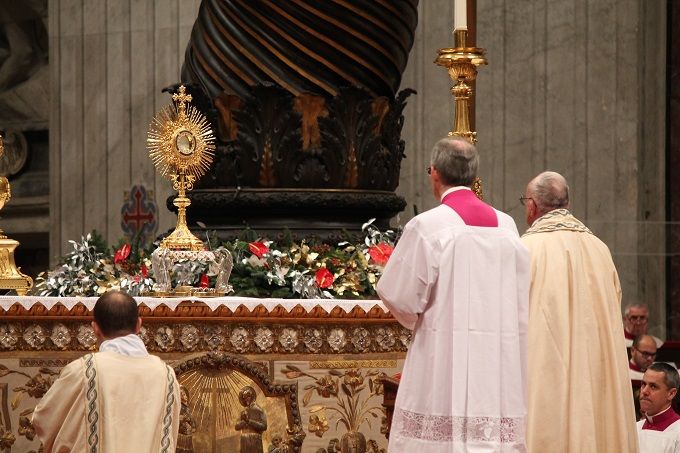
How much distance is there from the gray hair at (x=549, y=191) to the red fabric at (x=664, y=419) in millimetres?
1640

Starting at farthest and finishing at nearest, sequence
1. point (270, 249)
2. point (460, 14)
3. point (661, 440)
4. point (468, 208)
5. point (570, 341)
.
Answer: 1. point (270, 249)
2. point (661, 440)
3. point (460, 14)
4. point (570, 341)
5. point (468, 208)

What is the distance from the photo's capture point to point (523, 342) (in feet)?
21.1

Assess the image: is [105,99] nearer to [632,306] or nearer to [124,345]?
[632,306]

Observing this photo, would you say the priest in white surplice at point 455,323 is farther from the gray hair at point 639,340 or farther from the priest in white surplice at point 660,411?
the gray hair at point 639,340

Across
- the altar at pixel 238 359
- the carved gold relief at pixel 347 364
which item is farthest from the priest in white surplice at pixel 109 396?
the carved gold relief at pixel 347 364

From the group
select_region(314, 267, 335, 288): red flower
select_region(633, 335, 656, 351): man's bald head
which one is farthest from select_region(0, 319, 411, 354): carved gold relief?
select_region(633, 335, 656, 351): man's bald head

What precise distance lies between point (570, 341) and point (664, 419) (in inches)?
56.4

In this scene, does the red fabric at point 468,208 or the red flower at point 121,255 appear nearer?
the red fabric at point 468,208

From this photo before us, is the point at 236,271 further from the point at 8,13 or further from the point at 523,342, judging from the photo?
the point at 8,13

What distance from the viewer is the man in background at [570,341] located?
7.21m

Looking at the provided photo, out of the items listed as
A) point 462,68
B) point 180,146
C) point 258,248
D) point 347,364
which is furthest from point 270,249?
point 462,68

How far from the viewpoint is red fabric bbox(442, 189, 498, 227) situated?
20.6ft

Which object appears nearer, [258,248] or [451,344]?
[451,344]

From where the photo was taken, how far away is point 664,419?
848cm
